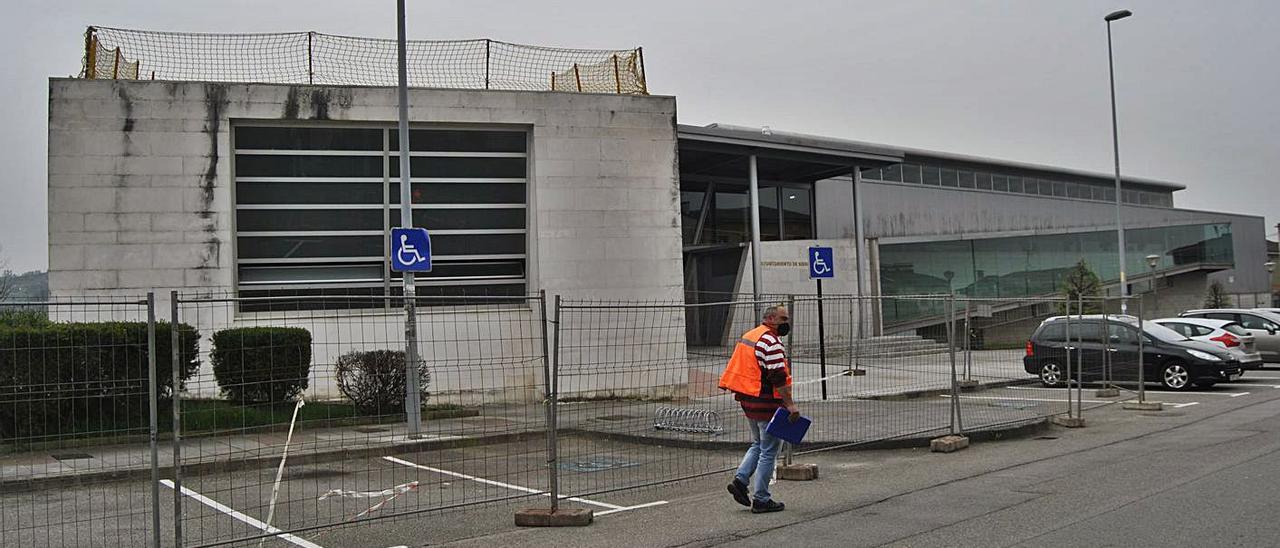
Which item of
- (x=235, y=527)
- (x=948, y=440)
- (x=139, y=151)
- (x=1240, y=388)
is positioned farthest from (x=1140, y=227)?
(x=235, y=527)

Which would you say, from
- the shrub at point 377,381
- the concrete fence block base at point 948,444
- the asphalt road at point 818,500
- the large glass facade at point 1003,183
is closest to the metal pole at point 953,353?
the concrete fence block base at point 948,444

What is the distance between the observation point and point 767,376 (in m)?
8.55

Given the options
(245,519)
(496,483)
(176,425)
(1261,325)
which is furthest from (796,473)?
(1261,325)

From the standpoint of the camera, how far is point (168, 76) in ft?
57.9

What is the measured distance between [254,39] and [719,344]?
9.89 metres

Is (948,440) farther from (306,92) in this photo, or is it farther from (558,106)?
(306,92)

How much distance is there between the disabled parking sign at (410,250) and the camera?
1418 centimetres

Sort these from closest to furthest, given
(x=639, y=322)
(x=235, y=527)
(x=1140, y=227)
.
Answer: (x=235, y=527) < (x=639, y=322) < (x=1140, y=227)

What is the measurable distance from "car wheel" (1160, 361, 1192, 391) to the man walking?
14.5 metres

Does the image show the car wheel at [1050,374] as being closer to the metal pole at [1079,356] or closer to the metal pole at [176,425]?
the metal pole at [1079,356]

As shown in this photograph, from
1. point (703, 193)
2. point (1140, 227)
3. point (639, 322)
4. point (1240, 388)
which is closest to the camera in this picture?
point (639, 322)

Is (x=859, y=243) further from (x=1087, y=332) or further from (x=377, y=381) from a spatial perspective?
(x=377, y=381)

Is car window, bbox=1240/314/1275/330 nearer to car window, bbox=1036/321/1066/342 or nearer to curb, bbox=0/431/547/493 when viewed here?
car window, bbox=1036/321/1066/342

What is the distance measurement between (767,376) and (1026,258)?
3576cm
